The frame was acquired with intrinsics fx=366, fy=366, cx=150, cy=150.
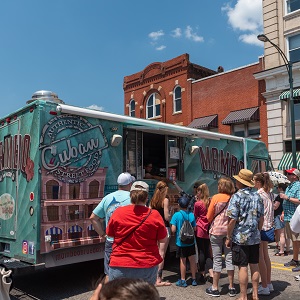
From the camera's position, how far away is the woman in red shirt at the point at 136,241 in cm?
353

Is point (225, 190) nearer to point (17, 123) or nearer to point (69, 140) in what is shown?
point (69, 140)

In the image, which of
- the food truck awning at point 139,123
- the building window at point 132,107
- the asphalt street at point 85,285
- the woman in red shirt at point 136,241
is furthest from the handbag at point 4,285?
the building window at point 132,107

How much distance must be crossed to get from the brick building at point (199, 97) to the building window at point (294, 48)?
1.83m

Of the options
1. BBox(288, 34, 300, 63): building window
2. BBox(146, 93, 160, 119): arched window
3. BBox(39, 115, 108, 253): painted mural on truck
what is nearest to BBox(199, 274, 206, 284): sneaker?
BBox(39, 115, 108, 253): painted mural on truck

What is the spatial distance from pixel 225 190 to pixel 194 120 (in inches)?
759

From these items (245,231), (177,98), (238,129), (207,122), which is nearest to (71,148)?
(245,231)

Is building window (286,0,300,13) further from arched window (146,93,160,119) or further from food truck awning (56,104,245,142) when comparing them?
food truck awning (56,104,245,142)

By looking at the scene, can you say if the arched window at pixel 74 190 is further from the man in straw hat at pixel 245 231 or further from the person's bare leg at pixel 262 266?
the person's bare leg at pixel 262 266

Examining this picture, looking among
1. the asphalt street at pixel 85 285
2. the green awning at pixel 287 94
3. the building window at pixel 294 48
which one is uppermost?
the building window at pixel 294 48

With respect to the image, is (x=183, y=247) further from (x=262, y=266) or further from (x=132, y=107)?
(x=132, y=107)

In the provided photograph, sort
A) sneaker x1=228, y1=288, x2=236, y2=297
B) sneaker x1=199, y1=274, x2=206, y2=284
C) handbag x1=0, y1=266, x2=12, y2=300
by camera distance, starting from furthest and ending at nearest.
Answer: sneaker x1=199, y1=274, x2=206, y2=284 → sneaker x1=228, y1=288, x2=236, y2=297 → handbag x1=0, y1=266, x2=12, y2=300

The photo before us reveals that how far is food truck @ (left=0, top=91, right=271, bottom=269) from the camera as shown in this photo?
5383mm

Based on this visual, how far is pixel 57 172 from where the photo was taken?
552cm

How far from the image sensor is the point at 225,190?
5.46m
